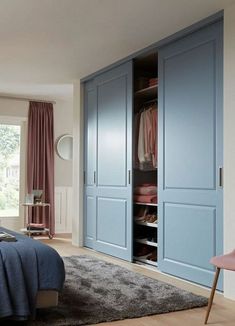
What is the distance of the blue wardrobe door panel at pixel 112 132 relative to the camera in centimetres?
525

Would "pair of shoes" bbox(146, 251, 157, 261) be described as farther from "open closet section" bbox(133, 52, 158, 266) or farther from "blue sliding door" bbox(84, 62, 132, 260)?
"blue sliding door" bbox(84, 62, 132, 260)

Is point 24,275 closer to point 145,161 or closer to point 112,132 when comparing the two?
point 145,161

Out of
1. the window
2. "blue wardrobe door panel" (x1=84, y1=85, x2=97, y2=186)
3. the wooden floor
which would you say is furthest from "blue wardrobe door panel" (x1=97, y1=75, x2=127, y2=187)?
the window

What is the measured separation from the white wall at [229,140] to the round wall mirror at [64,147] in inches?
182

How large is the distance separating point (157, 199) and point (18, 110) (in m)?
3.70

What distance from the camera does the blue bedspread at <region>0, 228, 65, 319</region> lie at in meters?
2.58

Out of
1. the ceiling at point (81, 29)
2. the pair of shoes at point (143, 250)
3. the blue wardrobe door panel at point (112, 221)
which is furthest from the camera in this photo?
the blue wardrobe door panel at point (112, 221)

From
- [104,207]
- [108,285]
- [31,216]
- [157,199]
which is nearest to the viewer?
[108,285]

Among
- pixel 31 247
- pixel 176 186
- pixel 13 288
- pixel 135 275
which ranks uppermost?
pixel 176 186

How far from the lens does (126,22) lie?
399 centimetres

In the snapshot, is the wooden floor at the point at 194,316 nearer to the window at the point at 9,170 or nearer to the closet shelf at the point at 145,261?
the closet shelf at the point at 145,261

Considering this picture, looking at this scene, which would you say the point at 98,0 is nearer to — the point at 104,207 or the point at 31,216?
the point at 104,207

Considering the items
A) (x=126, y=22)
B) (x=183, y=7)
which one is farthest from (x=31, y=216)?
(x=183, y=7)

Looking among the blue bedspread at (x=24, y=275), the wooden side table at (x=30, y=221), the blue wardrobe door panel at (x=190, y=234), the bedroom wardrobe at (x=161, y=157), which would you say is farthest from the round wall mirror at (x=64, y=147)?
the blue bedspread at (x=24, y=275)
